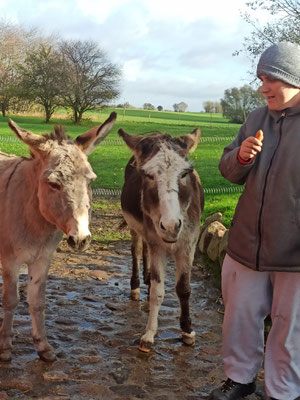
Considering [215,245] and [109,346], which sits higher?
[215,245]

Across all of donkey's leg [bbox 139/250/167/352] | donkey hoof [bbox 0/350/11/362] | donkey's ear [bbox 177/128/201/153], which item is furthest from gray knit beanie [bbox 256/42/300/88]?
donkey hoof [bbox 0/350/11/362]

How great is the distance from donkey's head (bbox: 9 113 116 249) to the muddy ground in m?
1.19

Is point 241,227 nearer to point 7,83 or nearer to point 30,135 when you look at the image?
point 30,135

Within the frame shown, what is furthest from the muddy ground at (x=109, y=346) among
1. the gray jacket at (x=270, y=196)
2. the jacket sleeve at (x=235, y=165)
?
the jacket sleeve at (x=235, y=165)

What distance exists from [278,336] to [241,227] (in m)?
0.76

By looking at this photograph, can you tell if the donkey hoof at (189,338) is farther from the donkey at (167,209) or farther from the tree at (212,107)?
the tree at (212,107)

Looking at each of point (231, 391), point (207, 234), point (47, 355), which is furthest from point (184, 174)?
point (207, 234)

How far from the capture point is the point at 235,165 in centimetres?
329

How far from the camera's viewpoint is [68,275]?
638 centimetres

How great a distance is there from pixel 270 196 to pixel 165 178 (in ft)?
3.34

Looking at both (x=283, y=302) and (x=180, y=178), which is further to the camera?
(x=180, y=178)

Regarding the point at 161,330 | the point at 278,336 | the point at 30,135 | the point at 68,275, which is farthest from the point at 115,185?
the point at 278,336

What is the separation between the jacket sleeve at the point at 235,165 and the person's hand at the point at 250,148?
0.28 feet

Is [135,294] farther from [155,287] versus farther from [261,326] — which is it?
[261,326]
